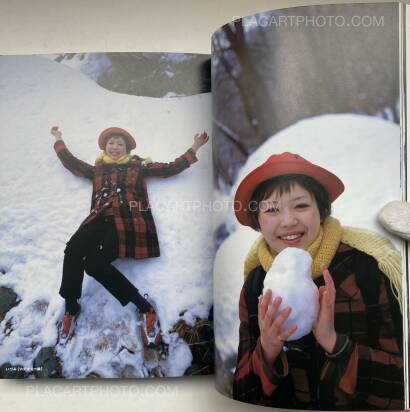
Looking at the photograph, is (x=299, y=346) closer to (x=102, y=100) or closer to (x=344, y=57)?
(x=344, y=57)

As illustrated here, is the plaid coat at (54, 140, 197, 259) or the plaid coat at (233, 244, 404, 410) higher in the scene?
the plaid coat at (54, 140, 197, 259)

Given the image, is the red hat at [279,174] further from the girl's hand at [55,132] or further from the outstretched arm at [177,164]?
the girl's hand at [55,132]

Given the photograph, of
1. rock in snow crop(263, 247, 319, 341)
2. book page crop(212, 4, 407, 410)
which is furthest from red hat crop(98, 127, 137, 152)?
rock in snow crop(263, 247, 319, 341)

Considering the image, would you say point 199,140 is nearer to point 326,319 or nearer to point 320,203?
point 320,203

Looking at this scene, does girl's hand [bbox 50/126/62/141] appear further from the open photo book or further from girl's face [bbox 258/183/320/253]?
girl's face [bbox 258/183/320/253]

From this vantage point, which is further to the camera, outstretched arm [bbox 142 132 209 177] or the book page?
outstretched arm [bbox 142 132 209 177]

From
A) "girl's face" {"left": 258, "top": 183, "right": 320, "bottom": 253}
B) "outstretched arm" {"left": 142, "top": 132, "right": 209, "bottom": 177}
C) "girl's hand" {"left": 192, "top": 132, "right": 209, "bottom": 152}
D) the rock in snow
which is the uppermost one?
"girl's hand" {"left": 192, "top": 132, "right": 209, "bottom": 152}

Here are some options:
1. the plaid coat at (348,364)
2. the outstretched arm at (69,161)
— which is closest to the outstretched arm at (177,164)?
the outstretched arm at (69,161)
